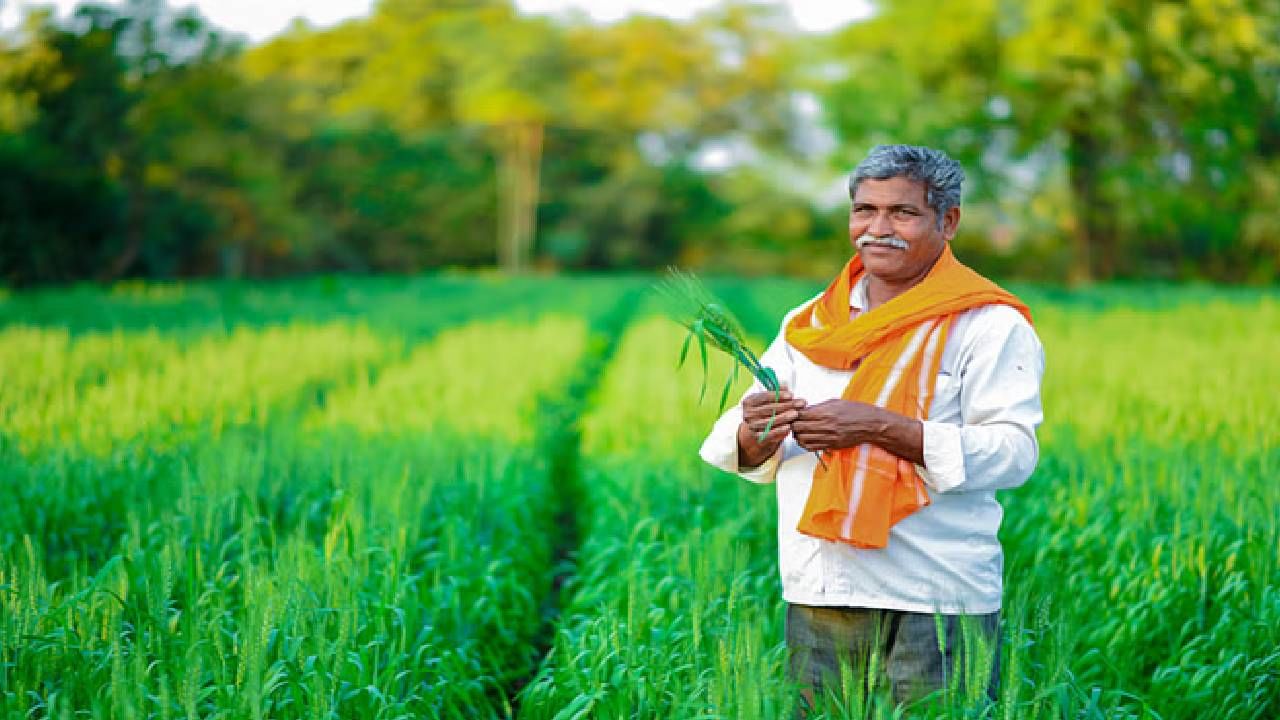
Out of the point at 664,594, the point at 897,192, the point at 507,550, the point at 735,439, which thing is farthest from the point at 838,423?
the point at 507,550

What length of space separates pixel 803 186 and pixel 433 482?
141 ft

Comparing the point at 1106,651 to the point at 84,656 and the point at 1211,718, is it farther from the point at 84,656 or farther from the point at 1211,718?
the point at 84,656

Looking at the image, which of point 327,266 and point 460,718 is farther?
point 327,266

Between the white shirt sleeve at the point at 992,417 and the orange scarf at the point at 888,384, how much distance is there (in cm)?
7

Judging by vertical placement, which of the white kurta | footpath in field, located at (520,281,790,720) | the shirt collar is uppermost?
the shirt collar

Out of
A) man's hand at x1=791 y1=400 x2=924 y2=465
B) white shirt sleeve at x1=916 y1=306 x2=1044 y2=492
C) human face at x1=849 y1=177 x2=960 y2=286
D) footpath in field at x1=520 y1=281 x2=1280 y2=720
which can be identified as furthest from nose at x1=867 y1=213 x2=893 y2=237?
footpath in field at x1=520 y1=281 x2=1280 y2=720

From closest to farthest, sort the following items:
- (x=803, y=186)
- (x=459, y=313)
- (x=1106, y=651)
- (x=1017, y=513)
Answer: (x=1106, y=651)
(x=1017, y=513)
(x=459, y=313)
(x=803, y=186)

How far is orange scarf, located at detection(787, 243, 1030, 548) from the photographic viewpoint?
235 cm

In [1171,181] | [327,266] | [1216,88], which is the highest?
[1216,88]

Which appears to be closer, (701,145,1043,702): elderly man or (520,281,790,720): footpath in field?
(701,145,1043,702): elderly man

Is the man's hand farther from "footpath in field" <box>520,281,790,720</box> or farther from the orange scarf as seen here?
"footpath in field" <box>520,281,790,720</box>

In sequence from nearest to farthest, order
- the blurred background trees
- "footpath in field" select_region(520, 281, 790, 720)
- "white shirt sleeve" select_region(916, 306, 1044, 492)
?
1. "white shirt sleeve" select_region(916, 306, 1044, 492)
2. "footpath in field" select_region(520, 281, 790, 720)
3. the blurred background trees

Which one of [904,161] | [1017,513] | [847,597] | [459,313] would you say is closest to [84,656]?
[847,597]

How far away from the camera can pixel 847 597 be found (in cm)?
248
